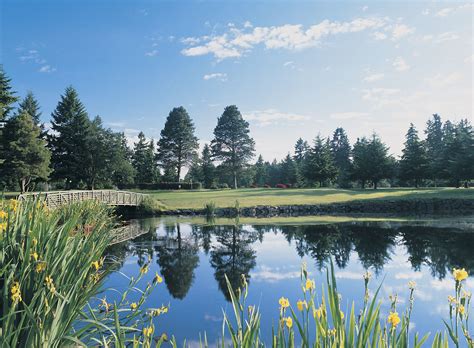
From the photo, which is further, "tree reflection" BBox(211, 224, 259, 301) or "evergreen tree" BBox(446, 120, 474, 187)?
"evergreen tree" BBox(446, 120, 474, 187)

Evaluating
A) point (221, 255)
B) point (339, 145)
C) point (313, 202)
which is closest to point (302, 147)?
point (339, 145)

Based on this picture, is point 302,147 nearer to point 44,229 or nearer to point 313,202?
point 313,202

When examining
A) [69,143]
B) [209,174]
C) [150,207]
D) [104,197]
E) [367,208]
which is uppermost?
[69,143]

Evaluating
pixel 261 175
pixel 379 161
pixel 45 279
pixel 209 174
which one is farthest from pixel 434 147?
pixel 45 279

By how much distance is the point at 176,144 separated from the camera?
53.8 metres

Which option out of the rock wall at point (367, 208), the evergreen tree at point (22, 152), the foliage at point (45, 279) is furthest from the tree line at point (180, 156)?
the foliage at point (45, 279)

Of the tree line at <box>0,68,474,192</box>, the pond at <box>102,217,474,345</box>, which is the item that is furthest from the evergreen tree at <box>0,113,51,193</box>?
the pond at <box>102,217,474,345</box>

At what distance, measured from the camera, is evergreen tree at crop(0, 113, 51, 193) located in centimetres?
2903

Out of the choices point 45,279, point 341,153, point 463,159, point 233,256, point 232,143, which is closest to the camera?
point 45,279

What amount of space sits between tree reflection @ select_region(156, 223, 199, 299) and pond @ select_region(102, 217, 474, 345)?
28 millimetres

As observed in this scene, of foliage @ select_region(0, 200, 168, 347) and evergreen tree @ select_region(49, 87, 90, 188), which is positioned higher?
evergreen tree @ select_region(49, 87, 90, 188)

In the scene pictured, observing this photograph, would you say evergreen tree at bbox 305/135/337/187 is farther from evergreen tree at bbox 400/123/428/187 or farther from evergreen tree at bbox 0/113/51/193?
evergreen tree at bbox 0/113/51/193

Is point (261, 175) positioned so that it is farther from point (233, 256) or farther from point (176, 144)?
point (233, 256)

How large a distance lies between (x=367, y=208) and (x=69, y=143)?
3153 centimetres
